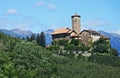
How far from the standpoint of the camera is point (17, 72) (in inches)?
1758

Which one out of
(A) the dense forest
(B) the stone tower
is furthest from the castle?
(A) the dense forest

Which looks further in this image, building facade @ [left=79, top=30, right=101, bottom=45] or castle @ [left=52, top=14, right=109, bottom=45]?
castle @ [left=52, top=14, right=109, bottom=45]

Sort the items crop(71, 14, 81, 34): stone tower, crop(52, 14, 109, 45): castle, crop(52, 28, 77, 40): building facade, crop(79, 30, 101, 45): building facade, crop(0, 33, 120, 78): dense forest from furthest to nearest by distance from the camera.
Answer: crop(71, 14, 81, 34): stone tower < crop(52, 28, 77, 40): building facade < crop(52, 14, 109, 45): castle < crop(79, 30, 101, 45): building facade < crop(0, 33, 120, 78): dense forest

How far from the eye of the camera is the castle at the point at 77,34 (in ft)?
315

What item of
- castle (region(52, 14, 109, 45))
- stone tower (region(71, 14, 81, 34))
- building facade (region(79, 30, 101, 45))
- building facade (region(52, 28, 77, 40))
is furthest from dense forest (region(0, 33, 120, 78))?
stone tower (region(71, 14, 81, 34))

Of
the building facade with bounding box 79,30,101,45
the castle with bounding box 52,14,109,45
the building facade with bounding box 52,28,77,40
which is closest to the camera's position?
the building facade with bounding box 79,30,101,45

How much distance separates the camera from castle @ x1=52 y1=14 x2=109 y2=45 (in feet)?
315

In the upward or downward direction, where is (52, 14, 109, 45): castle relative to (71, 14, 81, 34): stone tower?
downward

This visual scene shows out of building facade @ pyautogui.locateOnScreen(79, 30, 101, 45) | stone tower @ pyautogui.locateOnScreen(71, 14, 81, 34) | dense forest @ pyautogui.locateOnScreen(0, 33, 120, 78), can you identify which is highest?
stone tower @ pyautogui.locateOnScreen(71, 14, 81, 34)

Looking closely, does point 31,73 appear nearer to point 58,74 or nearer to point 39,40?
point 58,74

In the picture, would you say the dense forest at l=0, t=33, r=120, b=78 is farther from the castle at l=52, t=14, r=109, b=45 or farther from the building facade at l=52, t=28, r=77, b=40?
the building facade at l=52, t=28, r=77, b=40

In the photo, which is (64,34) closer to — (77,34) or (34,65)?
(77,34)

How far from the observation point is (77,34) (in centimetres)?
9781

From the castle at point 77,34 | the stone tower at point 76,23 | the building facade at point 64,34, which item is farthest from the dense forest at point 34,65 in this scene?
the stone tower at point 76,23
